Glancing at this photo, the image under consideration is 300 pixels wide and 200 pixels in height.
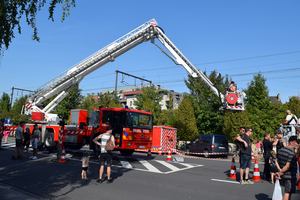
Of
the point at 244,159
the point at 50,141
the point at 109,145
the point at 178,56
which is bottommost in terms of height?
the point at 50,141

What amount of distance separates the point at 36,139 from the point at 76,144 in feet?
7.44

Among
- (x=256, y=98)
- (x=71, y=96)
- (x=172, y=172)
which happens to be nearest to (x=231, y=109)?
(x=172, y=172)

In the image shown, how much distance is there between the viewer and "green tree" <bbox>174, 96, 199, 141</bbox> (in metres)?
25.1

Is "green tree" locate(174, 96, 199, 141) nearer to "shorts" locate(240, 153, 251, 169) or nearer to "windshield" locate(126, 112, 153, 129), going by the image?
"windshield" locate(126, 112, 153, 129)

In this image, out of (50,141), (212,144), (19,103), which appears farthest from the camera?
(19,103)

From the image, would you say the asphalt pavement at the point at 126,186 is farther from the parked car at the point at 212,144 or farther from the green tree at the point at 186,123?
the green tree at the point at 186,123

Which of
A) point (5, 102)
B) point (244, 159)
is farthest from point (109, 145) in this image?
point (5, 102)

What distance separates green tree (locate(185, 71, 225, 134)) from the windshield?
12958mm

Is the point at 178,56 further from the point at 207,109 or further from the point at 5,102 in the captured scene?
the point at 5,102

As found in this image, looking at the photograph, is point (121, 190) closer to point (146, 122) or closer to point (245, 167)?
point (245, 167)

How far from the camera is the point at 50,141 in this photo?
52.5 feet

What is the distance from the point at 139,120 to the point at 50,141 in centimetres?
630

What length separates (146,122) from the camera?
14047 millimetres

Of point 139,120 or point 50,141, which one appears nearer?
point 139,120
